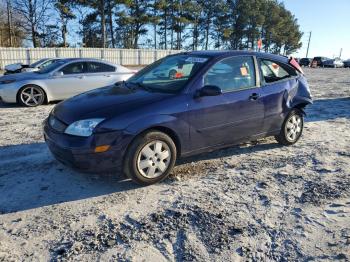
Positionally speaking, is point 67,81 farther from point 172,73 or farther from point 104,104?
point 104,104

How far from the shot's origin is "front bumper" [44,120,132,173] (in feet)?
12.9

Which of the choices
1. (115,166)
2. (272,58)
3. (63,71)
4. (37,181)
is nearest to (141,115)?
(115,166)

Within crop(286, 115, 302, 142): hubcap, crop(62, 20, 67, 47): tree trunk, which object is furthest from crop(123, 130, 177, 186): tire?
crop(62, 20, 67, 47): tree trunk

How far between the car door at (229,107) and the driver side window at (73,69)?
246 inches

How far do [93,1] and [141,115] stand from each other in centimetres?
3452

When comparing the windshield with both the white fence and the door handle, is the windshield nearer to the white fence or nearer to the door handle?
the door handle

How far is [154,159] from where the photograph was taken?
4.32 meters

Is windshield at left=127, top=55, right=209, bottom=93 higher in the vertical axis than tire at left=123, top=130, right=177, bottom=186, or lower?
higher

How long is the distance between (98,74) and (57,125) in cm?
650

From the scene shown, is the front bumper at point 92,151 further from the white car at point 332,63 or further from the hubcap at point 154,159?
the white car at point 332,63

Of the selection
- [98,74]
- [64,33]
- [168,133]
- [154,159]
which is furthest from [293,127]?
[64,33]

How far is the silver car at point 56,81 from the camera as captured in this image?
9.46 metres

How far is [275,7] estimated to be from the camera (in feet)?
208

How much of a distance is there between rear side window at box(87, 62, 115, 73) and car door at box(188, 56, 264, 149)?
6279mm
